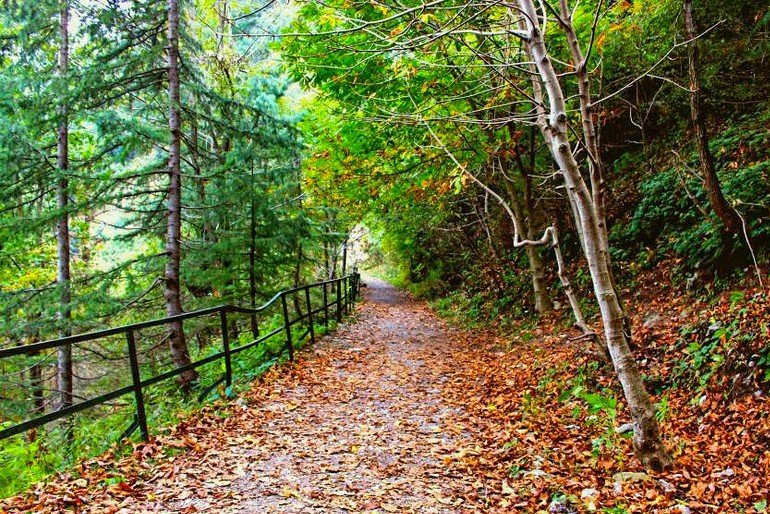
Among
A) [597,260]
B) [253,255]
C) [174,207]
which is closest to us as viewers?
[597,260]

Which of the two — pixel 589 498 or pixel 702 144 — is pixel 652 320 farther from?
pixel 589 498

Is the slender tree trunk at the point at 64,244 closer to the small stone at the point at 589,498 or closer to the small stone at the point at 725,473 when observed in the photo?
the small stone at the point at 589,498

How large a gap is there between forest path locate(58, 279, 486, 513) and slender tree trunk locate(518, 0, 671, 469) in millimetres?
1416

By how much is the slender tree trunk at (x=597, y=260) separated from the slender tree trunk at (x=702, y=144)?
9.33ft

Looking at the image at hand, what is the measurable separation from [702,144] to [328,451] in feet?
17.8

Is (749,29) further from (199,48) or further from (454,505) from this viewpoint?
(199,48)

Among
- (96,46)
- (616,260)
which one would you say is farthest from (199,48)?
(616,260)

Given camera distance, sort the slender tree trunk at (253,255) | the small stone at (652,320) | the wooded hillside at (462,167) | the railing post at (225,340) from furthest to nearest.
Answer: the slender tree trunk at (253,255)
the small stone at (652,320)
the railing post at (225,340)
the wooded hillside at (462,167)

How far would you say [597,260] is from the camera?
3.55 meters

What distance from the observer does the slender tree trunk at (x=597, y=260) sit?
344 centimetres

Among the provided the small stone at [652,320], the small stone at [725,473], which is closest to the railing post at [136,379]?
the small stone at [725,473]

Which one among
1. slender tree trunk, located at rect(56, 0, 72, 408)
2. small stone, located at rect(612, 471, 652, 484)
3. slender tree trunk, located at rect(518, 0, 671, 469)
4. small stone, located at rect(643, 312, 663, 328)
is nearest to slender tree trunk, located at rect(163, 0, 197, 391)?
slender tree trunk, located at rect(56, 0, 72, 408)

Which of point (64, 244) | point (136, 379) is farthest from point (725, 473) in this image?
point (64, 244)

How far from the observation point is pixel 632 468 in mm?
3701
